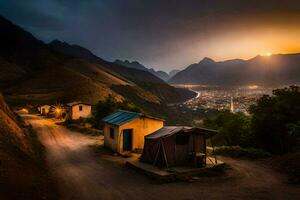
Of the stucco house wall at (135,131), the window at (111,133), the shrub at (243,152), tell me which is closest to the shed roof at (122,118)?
the stucco house wall at (135,131)

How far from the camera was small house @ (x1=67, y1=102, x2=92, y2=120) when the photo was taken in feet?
189

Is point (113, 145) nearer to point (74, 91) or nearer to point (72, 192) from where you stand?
point (72, 192)

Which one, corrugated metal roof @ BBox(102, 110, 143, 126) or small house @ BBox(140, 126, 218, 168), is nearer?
small house @ BBox(140, 126, 218, 168)

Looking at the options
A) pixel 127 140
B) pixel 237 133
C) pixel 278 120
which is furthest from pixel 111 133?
pixel 237 133

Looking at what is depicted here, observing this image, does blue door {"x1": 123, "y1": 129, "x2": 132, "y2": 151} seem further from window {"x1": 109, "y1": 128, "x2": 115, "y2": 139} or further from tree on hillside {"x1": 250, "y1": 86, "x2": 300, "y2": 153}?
tree on hillside {"x1": 250, "y1": 86, "x2": 300, "y2": 153}

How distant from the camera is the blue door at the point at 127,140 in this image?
28250 millimetres

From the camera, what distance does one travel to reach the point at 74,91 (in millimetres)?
102875

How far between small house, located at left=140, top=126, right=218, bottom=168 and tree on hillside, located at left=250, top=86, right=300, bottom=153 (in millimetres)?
12255

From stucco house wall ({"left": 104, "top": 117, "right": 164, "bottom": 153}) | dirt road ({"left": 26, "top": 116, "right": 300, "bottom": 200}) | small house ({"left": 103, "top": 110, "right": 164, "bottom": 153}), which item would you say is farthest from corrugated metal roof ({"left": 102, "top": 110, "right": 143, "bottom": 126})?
dirt road ({"left": 26, "top": 116, "right": 300, "bottom": 200})

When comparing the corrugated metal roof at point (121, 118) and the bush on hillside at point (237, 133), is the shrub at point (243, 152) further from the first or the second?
the corrugated metal roof at point (121, 118)

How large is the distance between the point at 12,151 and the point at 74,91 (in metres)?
87.4

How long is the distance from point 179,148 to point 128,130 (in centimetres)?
821

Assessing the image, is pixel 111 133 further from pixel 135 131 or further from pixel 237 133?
pixel 237 133

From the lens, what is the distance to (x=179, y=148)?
2158 centimetres
